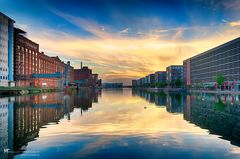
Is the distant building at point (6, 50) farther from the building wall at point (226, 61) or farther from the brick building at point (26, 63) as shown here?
the building wall at point (226, 61)

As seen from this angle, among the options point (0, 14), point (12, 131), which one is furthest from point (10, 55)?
point (12, 131)

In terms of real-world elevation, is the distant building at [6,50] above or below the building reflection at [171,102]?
above

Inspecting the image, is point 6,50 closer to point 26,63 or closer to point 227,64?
point 26,63

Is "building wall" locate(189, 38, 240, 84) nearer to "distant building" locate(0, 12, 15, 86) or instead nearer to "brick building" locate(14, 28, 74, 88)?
"brick building" locate(14, 28, 74, 88)

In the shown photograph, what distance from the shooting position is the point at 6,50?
431ft

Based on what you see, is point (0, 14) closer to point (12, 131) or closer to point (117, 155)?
point (12, 131)

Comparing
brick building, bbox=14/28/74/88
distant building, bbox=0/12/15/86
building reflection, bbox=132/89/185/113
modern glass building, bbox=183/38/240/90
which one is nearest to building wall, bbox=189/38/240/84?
modern glass building, bbox=183/38/240/90

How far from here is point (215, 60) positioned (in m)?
188

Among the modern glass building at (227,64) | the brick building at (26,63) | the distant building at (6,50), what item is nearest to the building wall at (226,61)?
the modern glass building at (227,64)

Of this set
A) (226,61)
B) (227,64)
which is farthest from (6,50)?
(226,61)

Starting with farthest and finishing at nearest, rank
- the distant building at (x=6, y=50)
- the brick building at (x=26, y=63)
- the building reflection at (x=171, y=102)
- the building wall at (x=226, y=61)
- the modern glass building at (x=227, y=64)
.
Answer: the building wall at (x=226, y=61) < the modern glass building at (x=227, y=64) < the brick building at (x=26, y=63) < the distant building at (x=6, y=50) < the building reflection at (x=171, y=102)

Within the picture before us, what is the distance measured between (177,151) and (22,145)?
10167mm

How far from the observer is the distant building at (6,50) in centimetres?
12606

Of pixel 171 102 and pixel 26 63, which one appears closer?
pixel 171 102
